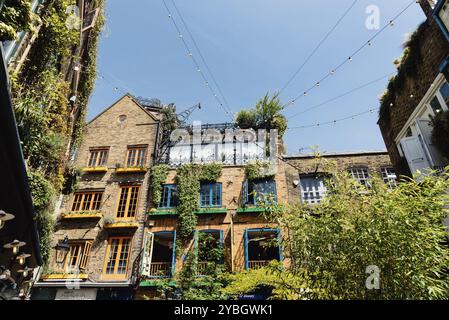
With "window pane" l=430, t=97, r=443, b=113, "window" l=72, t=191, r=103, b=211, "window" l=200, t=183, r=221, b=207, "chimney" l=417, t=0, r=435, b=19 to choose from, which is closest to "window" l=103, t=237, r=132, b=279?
"window" l=72, t=191, r=103, b=211

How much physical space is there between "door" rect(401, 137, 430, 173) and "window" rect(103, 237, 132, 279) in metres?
14.0

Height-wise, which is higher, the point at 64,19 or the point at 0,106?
the point at 64,19

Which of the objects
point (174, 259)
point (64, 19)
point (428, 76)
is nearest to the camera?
point (64, 19)

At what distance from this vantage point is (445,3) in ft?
28.0

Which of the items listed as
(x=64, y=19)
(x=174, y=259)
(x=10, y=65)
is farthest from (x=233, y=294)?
(x=64, y=19)

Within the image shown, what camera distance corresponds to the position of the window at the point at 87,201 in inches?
667

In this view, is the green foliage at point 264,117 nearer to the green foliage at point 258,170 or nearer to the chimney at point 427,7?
the green foliage at point 258,170

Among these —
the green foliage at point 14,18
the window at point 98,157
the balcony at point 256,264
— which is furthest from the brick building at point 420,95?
the window at point 98,157

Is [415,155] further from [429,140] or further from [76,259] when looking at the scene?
[76,259]

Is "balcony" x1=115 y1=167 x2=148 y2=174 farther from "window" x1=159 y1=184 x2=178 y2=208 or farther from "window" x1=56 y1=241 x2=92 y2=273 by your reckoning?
"window" x1=56 y1=241 x2=92 y2=273

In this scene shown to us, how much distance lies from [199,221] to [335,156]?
9.69 metres

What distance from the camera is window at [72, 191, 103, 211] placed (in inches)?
667

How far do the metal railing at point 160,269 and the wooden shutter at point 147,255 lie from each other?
460 millimetres

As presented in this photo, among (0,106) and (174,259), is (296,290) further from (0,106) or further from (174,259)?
(174,259)
